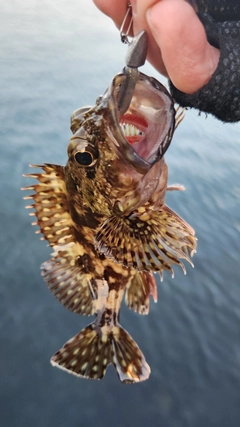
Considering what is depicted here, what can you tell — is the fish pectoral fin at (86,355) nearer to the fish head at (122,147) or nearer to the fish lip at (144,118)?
the fish head at (122,147)

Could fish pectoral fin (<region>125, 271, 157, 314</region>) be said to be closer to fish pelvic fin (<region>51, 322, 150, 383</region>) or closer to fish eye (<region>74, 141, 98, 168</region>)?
fish pelvic fin (<region>51, 322, 150, 383</region>)

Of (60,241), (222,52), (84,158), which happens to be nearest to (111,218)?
(84,158)

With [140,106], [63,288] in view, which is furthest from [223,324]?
[140,106]

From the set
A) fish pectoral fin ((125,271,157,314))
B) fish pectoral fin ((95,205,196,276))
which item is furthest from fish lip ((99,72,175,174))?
fish pectoral fin ((125,271,157,314))

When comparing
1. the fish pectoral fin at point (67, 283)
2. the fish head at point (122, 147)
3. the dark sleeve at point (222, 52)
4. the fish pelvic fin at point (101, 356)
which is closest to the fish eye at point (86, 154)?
the fish head at point (122, 147)

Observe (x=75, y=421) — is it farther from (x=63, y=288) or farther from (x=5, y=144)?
(x=5, y=144)
